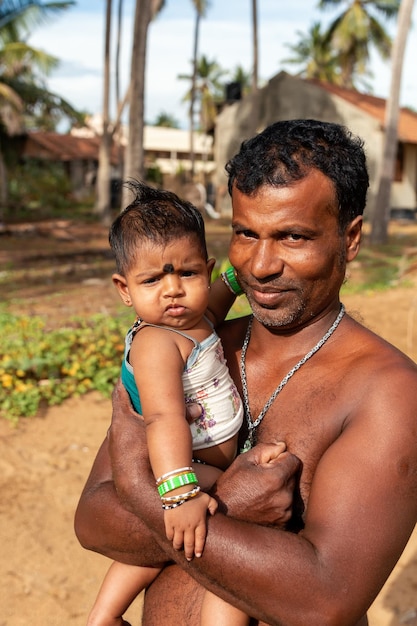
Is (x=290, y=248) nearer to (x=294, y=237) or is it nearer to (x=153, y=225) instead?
(x=294, y=237)

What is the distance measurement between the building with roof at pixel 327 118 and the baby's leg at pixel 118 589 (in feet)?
70.5

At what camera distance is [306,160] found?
1819mm

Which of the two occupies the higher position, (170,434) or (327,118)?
(327,118)

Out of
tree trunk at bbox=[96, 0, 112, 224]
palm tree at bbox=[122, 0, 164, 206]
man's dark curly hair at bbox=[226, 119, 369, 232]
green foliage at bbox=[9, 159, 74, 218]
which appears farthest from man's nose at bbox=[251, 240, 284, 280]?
green foliage at bbox=[9, 159, 74, 218]

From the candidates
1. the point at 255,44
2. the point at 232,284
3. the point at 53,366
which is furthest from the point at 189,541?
the point at 255,44

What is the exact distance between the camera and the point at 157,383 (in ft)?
5.97

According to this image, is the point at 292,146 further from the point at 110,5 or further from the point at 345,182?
the point at 110,5

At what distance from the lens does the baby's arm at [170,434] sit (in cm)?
163

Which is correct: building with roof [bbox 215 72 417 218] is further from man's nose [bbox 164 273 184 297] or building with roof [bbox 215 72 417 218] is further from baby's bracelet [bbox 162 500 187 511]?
baby's bracelet [bbox 162 500 187 511]

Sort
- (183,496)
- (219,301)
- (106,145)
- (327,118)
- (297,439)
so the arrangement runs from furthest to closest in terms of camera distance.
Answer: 1. (327,118)
2. (106,145)
3. (219,301)
4. (297,439)
5. (183,496)

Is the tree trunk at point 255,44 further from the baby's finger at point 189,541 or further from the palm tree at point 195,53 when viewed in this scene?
the baby's finger at point 189,541

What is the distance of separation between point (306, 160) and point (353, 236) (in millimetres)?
292

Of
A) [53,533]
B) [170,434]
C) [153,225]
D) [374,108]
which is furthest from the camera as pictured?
[374,108]


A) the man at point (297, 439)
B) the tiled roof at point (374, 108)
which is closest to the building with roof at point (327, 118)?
the tiled roof at point (374, 108)
